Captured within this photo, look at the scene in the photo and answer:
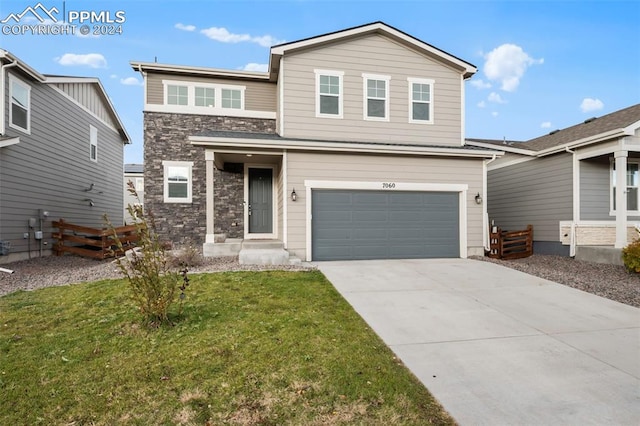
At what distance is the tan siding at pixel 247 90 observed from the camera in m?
11.8

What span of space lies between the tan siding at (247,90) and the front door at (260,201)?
8.87 ft

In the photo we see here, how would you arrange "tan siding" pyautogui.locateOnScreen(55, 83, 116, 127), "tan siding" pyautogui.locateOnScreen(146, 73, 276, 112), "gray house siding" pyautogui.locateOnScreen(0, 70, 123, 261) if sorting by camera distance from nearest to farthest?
1. "gray house siding" pyautogui.locateOnScreen(0, 70, 123, 261)
2. "tan siding" pyautogui.locateOnScreen(146, 73, 276, 112)
3. "tan siding" pyautogui.locateOnScreen(55, 83, 116, 127)

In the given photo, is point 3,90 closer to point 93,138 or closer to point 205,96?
point 93,138

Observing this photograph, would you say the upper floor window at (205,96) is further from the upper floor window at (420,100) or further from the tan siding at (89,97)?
the upper floor window at (420,100)

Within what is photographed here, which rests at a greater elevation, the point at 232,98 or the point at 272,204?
the point at 232,98

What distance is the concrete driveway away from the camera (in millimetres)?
2732

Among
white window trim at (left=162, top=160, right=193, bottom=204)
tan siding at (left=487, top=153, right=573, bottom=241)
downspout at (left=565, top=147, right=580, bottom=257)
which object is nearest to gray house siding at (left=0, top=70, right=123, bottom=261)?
white window trim at (left=162, top=160, right=193, bottom=204)

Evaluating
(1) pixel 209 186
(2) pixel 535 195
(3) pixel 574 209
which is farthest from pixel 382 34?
(3) pixel 574 209

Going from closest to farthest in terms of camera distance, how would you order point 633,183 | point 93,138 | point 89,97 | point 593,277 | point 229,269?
point 229,269
point 593,277
point 633,183
point 89,97
point 93,138

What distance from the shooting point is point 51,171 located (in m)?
11.1

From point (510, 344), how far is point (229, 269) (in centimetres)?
559

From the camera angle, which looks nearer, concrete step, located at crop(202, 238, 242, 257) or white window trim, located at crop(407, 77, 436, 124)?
concrete step, located at crop(202, 238, 242, 257)

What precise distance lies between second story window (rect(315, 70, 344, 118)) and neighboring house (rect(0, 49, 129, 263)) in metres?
8.28

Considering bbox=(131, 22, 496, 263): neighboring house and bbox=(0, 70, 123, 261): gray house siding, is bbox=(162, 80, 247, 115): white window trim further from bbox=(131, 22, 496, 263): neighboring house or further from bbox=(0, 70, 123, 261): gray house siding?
bbox=(0, 70, 123, 261): gray house siding
